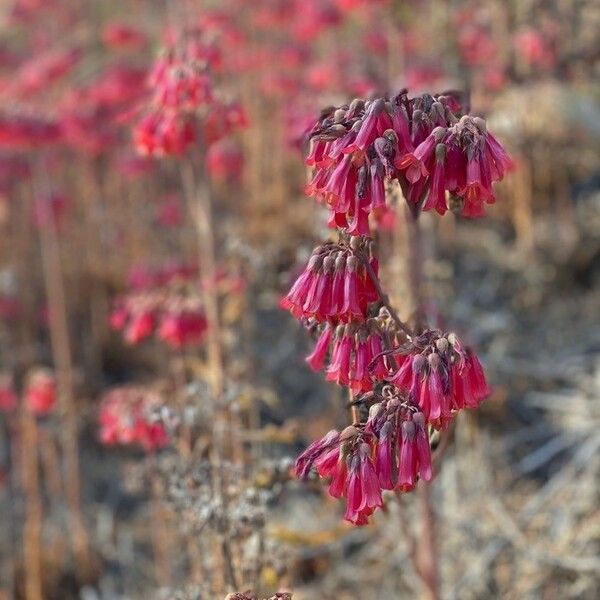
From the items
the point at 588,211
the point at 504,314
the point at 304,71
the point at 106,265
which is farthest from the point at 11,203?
the point at 588,211

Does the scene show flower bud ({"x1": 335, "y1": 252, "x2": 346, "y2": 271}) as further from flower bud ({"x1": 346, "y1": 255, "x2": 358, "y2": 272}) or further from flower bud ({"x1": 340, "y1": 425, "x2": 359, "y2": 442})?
flower bud ({"x1": 340, "y1": 425, "x2": 359, "y2": 442})

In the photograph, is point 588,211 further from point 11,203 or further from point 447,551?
point 11,203

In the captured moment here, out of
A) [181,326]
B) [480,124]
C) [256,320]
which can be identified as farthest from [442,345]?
[256,320]

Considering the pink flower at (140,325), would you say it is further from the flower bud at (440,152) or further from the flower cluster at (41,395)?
the flower bud at (440,152)

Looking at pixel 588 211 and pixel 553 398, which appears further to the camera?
pixel 588 211

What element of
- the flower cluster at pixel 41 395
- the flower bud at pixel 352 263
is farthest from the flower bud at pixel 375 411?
the flower cluster at pixel 41 395

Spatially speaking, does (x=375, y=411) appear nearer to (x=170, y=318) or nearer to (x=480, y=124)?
(x=480, y=124)
